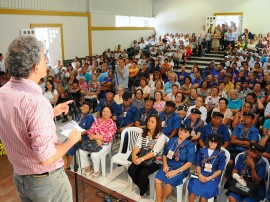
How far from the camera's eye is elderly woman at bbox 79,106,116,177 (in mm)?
3680

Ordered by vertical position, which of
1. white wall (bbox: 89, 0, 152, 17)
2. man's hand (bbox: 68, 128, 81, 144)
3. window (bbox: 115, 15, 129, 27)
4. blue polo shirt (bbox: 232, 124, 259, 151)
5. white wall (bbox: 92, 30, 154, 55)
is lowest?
blue polo shirt (bbox: 232, 124, 259, 151)

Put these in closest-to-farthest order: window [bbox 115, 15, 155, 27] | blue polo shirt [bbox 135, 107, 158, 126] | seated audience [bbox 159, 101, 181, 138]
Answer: seated audience [bbox 159, 101, 181, 138]
blue polo shirt [bbox 135, 107, 158, 126]
window [bbox 115, 15, 155, 27]

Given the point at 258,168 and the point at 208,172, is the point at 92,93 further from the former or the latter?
the point at 258,168

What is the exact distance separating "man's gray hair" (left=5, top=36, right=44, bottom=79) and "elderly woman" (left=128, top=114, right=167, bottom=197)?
2.34 metres

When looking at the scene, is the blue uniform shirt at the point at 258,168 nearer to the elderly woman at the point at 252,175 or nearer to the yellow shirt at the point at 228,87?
the elderly woman at the point at 252,175

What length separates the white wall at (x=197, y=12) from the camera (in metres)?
12.8

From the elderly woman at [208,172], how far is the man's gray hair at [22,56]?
2424mm

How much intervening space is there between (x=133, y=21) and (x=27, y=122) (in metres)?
14.3

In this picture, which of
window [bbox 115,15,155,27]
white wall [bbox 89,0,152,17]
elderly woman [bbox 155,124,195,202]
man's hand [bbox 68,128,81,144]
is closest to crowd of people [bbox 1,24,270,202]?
elderly woman [bbox 155,124,195,202]

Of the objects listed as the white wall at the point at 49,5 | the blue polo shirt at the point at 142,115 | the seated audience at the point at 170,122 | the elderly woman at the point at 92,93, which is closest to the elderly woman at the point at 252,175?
the seated audience at the point at 170,122

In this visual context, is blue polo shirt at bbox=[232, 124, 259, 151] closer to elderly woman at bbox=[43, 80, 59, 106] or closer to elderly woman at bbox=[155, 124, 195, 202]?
elderly woman at bbox=[155, 124, 195, 202]

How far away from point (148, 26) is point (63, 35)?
6.75m

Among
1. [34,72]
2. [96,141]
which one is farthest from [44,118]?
[96,141]

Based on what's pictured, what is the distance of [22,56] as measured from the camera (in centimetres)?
102
